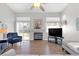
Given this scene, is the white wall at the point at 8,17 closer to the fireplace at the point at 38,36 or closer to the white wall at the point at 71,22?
the fireplace at the point at 38,36

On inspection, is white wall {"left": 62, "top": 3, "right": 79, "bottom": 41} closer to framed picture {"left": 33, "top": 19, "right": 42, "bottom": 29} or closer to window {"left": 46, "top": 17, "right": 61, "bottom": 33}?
window {"left": 46, "top": 17, "right": 61, "bottom": 33}

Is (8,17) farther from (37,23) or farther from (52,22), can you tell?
(52,22)

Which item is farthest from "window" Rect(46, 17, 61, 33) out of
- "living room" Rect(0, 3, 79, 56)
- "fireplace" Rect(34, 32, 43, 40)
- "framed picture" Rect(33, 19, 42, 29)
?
"fireplace" Rect(34, 32, 43, 40)

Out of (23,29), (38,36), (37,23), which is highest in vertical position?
(37,23)

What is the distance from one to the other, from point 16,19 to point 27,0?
1.15 metres

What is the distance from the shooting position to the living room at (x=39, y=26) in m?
1.86

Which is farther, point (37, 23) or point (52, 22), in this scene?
point (37, 23)

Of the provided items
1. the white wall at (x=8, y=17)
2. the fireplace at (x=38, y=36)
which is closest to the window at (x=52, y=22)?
the fireplace at (x=38, y=36)

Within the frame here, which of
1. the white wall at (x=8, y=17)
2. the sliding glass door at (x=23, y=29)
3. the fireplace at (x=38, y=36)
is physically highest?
the white wall at (x=8, y=17)

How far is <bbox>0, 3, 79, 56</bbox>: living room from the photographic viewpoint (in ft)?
6.09

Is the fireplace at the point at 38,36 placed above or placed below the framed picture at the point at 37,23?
below

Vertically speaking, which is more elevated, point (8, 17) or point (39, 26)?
point (8, 17)

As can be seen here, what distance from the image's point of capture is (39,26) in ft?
7.04

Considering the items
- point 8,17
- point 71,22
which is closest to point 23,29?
point 8,17
